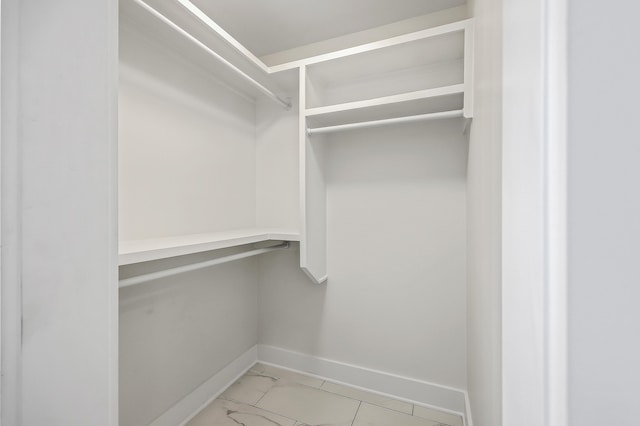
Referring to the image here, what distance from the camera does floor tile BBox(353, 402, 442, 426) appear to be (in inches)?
53.2

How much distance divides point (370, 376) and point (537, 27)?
180cm

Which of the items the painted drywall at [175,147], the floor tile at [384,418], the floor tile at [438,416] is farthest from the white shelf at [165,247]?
the floor tile at [438,416]

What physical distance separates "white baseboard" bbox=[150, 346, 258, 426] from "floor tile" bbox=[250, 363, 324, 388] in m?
0.08

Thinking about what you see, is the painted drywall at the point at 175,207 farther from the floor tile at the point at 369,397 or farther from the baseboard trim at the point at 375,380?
the floor tile at the point at 369,397

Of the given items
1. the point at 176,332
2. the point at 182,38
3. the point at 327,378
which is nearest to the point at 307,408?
the point at 327,378

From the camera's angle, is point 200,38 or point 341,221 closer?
point 200,38

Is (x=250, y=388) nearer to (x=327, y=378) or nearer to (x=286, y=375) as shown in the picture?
(x=286, y=375)

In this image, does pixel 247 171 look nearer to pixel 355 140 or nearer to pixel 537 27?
pixel 355 140

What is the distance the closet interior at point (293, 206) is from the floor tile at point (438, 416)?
43mm

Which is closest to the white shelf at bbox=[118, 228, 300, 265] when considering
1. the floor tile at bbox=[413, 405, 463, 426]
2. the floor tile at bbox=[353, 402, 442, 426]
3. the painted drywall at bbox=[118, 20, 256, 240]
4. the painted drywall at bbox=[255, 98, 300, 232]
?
the painted drywall at bbox=[118, 20, 256, 240]

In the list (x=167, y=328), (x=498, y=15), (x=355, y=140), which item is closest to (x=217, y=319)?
(x=167, y=328)

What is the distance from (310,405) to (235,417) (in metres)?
0.41

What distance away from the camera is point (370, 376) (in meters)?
1.61

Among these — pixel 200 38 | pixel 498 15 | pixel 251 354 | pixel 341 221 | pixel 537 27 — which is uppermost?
pixel 200 38
